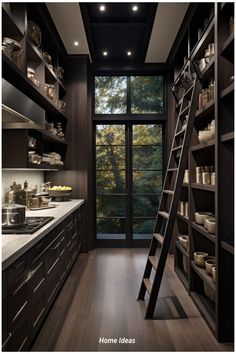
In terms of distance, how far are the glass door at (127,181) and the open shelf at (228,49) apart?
9.82 ft

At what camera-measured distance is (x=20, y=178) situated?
3586 mm

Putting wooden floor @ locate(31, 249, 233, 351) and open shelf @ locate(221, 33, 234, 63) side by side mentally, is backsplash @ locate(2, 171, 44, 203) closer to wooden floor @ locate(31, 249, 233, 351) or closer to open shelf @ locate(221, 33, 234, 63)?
wooden floor @ locate(31, 249, 233, 351)

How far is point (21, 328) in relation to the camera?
1.81m

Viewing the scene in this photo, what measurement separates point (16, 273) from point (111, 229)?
3555 millimetres

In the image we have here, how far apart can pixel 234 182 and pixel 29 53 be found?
248cm

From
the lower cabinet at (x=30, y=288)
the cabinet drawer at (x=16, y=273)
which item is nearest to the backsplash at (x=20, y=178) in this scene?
the lower cabinet at (x=30, y=288)

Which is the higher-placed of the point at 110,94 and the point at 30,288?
the point at 110,94

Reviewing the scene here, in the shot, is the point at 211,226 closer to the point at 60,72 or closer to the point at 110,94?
the point at 60,72

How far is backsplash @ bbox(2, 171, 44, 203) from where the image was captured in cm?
310

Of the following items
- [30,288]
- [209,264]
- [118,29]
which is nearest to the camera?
[30,288]

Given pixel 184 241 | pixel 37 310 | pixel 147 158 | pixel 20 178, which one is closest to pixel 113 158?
pixel 147 158

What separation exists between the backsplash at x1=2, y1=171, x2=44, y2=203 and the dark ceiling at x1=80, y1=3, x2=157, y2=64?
2.05m

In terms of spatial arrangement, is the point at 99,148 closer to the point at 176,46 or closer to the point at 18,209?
the point at 176,46

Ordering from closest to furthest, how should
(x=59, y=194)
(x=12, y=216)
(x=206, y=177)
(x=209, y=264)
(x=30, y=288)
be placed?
(x=30, y=288)
(x=12, y=216)
(x=209, y=264)
(x=206, y=177)
(x=59, y=194)
